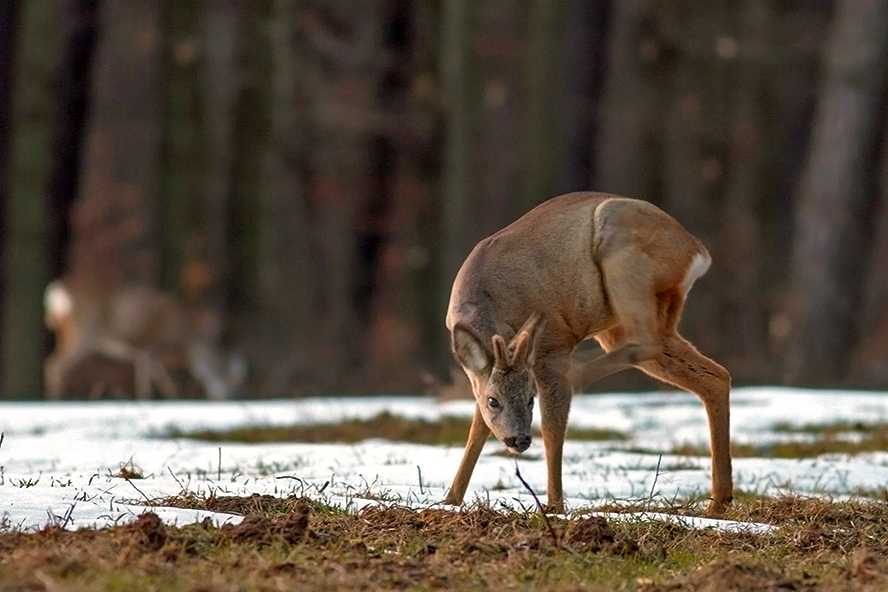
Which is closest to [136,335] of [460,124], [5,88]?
[5,88]

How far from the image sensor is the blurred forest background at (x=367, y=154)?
76.5 feet

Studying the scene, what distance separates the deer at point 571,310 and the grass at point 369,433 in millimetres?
3399

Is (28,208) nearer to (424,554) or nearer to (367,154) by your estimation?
(367,154)

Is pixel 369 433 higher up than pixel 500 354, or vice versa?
pixel 500 354

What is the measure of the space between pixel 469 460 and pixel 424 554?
1968 millimetres

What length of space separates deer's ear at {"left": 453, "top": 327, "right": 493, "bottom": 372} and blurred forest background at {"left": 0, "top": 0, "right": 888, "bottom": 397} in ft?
45.1

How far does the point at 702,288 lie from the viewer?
27.5 meters

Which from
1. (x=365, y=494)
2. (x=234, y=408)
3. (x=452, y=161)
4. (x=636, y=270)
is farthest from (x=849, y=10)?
(x=365, y=494)

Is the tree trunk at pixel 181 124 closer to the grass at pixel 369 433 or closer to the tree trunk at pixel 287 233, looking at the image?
the tree trunk at pixel 287 233

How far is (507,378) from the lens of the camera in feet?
24.5

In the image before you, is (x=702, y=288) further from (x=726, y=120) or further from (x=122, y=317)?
(x=122, y=317)

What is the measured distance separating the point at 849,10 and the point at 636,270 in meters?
13.7

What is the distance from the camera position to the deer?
760 cm

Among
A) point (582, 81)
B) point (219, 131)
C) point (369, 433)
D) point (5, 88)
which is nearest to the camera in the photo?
point (369, 433)
